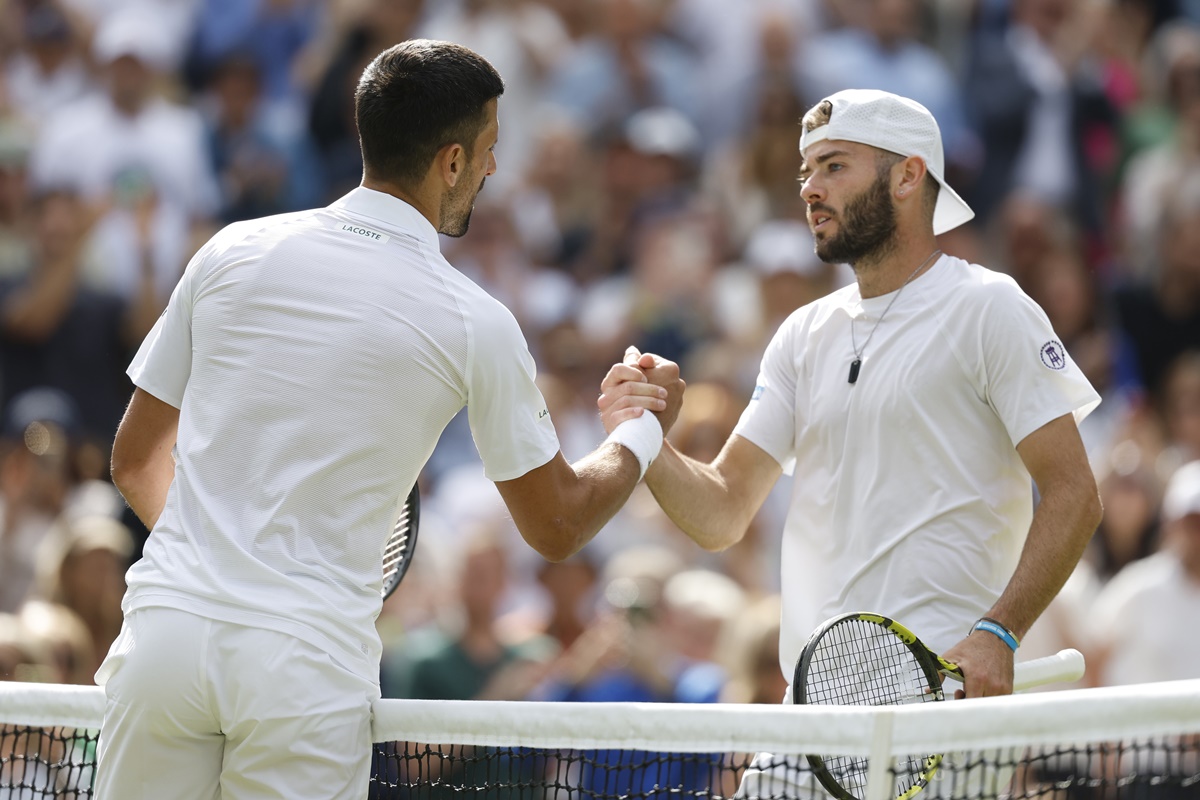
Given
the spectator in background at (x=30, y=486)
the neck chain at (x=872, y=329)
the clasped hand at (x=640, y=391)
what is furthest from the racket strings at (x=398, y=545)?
the spectator in background at (x=30, y=486)

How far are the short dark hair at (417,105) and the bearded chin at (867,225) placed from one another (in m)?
1.21

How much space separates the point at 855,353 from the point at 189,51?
8.69 meters

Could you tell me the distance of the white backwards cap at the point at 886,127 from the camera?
4.61 metres

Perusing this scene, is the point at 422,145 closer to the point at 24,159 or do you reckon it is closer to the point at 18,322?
the point at 18,322

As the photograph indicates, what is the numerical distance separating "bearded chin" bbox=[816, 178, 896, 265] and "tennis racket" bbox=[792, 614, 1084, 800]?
1.11 metres

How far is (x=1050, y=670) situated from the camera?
396 centimetres

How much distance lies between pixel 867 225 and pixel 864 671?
1278 mm

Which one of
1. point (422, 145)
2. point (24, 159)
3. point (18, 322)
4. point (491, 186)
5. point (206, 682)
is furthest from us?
point (491, 186)

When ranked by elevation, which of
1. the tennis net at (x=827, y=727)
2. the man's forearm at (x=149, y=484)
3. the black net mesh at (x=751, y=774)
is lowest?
the black net mesh at (x=751, y=774)

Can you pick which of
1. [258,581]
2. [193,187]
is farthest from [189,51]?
[258,581]

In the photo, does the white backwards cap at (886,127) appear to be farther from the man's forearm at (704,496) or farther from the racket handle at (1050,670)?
the racket handle at (1050,670)

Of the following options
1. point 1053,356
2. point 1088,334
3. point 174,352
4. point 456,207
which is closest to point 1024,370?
point 1053,356

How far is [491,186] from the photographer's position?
11562 mm

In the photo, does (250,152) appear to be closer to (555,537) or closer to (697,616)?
(697,616)
